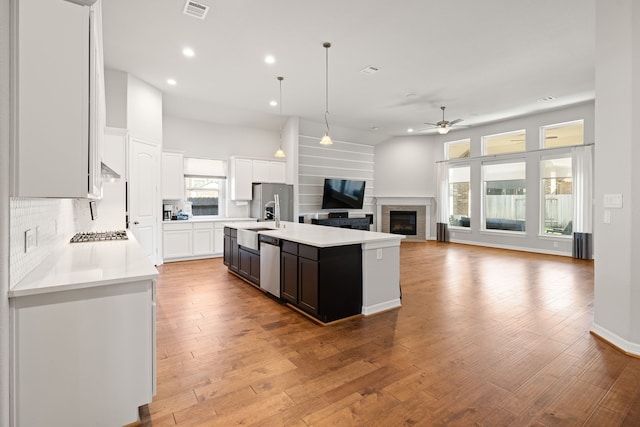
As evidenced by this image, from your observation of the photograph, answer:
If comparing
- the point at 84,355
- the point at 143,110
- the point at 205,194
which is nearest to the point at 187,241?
the point at 205,194

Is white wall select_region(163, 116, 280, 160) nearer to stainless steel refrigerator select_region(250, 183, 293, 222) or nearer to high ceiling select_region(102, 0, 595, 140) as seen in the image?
high ceiling select_region(102, 0, 595, 140)

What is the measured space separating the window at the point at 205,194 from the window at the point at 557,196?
8.15 meters

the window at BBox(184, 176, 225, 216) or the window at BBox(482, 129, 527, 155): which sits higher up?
the window at BBox(482, 129, 527, 155)

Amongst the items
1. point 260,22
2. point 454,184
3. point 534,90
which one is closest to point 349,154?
point 454,184

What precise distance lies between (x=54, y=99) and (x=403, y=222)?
997 centimetres

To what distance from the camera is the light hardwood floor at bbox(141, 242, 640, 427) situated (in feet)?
6.18

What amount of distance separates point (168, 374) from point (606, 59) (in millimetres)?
4631

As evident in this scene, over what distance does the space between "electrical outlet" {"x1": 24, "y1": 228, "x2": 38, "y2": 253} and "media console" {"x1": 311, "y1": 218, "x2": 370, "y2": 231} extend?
273 inches

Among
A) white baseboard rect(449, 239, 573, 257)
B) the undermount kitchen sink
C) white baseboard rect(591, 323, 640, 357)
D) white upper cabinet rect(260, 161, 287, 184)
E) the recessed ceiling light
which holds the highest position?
the recessed ceiling light

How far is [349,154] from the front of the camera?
9.92 m

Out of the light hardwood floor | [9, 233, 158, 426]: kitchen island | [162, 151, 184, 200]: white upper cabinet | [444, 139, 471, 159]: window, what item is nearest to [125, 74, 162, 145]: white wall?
[162, 151, 184, 200]: white upper cabinet

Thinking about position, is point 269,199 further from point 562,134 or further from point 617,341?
point 562,134

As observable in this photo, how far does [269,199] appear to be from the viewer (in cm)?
760

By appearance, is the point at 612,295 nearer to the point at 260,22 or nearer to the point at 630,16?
the point at 630,16
